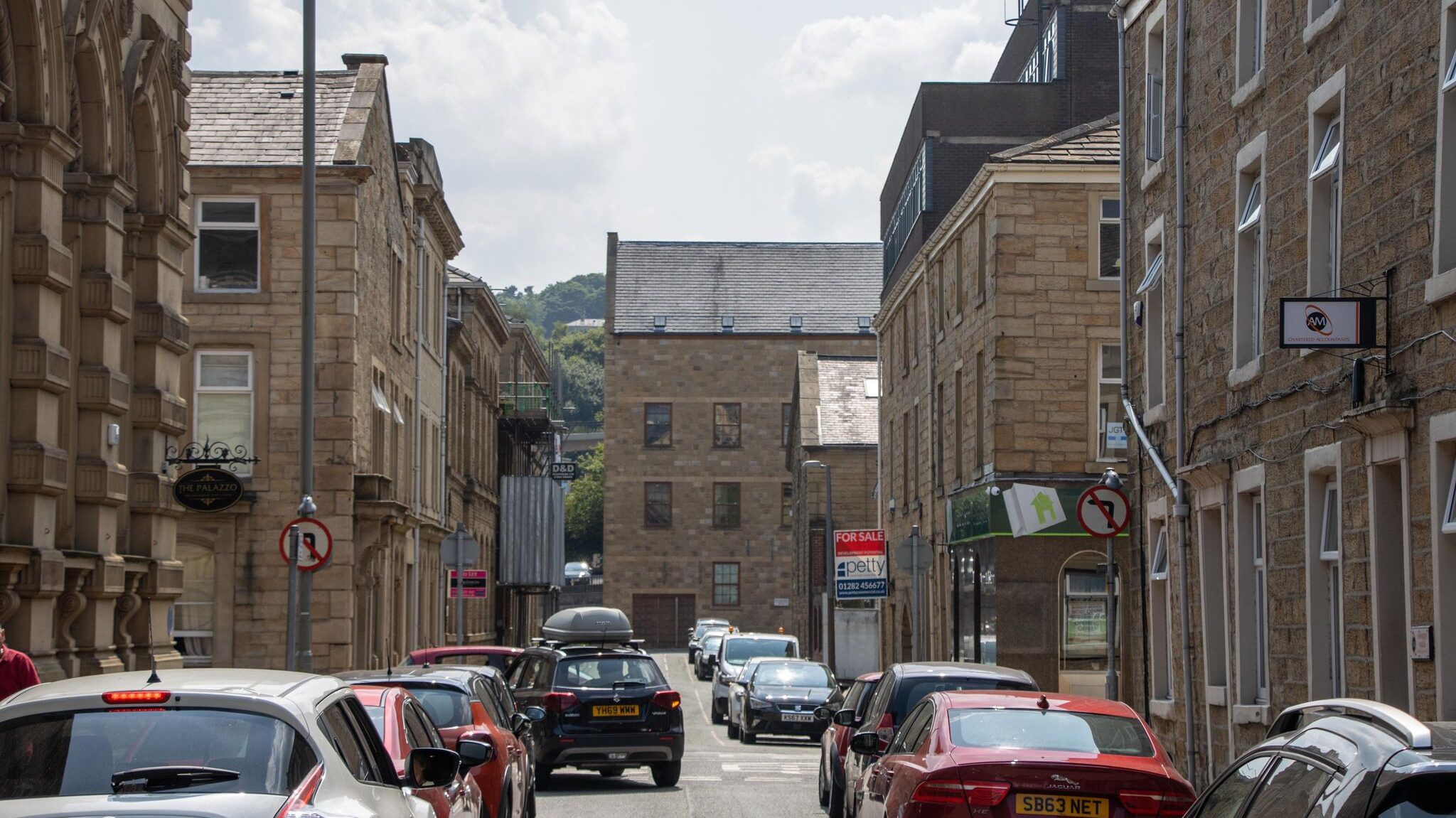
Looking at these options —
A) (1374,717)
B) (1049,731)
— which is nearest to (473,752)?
(1049,731)

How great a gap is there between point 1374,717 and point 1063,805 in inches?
192

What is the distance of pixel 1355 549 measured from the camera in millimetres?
14586

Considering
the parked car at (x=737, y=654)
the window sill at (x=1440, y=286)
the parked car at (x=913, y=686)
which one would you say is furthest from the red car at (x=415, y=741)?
the parked car at (x=737, y=654)

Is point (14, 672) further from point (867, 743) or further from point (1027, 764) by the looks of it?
point (1027, 764)

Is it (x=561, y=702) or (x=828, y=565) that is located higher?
(x=828, y=565)

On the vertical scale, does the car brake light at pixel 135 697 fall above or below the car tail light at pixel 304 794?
above

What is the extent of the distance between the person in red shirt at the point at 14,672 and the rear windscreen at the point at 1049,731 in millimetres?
6063

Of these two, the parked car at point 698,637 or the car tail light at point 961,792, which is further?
the parked car at point 698,637

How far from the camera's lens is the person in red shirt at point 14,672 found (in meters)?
12.2

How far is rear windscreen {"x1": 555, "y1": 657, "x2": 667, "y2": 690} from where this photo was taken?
21.0m

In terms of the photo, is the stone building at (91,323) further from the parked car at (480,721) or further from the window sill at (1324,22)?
the window sill at (1324,22)

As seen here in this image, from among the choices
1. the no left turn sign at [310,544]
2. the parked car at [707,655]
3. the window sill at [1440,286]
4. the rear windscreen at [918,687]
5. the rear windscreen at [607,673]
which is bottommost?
the parked car at [707,655]

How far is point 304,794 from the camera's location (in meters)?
6.61

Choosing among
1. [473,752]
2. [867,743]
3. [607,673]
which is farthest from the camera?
[607,673]
